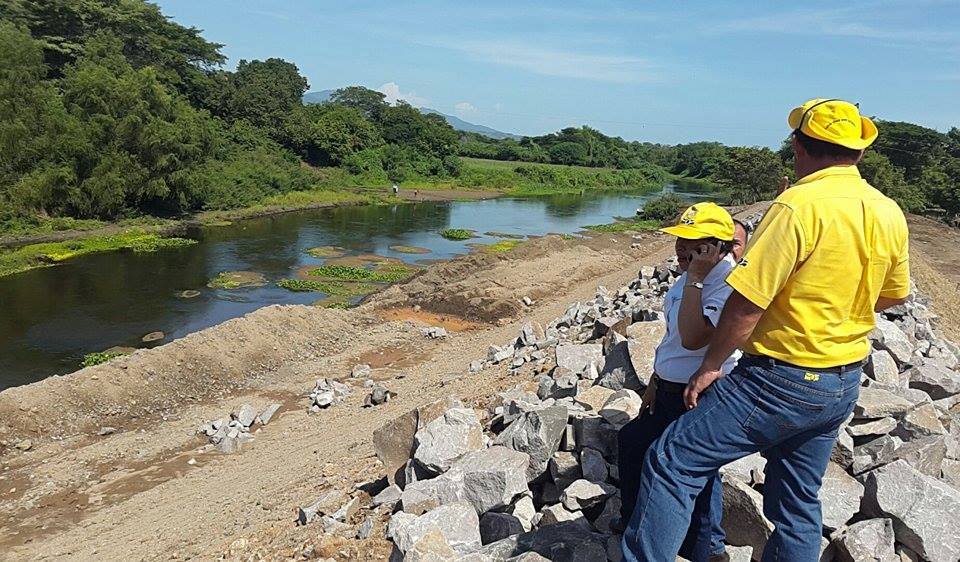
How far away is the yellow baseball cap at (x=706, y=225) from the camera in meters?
Answer: 2.83

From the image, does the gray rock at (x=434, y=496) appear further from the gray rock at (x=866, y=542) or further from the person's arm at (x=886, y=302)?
the person's arm at (x=886, y=302)

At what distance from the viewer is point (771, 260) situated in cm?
227

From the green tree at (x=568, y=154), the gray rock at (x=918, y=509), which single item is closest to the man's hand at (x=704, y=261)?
the gray rock at (x=918, y=509)

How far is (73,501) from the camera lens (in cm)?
814

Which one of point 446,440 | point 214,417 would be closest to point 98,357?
point 214,417

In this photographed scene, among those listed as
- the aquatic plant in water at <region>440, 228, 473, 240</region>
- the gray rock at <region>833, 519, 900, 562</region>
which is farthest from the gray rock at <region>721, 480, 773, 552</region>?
the aquatic plant in water at <region>440, 228, 473, 240</region>

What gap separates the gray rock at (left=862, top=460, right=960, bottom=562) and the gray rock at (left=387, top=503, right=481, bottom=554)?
211 centimetres

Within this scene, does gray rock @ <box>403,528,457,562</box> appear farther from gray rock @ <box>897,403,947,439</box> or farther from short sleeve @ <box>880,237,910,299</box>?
gray rock @ <box>897,403,947,439</box>

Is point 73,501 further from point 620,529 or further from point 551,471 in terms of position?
point 620,529

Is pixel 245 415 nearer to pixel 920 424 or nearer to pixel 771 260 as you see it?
pixel 920 424

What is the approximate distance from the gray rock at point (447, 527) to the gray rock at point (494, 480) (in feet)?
0.50

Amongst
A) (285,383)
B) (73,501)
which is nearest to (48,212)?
(285,383)

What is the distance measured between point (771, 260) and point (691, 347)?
68cm

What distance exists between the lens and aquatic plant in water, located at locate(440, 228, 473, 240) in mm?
32156
